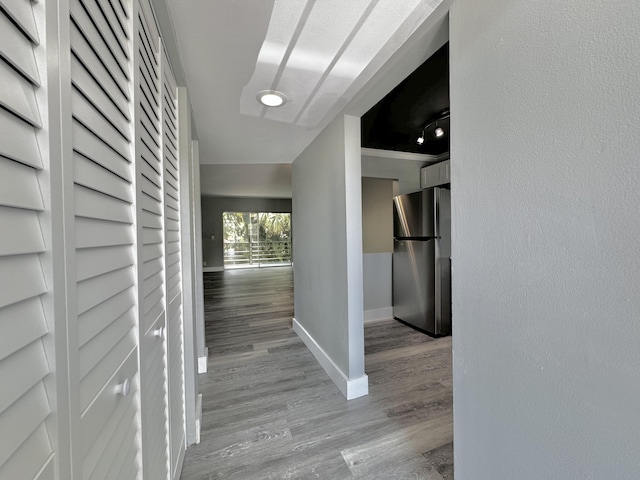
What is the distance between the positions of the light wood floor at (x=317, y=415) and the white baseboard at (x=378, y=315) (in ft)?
1.54

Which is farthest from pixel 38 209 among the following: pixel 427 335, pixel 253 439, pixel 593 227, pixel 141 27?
pixel 427 335

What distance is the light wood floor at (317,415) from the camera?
136cm

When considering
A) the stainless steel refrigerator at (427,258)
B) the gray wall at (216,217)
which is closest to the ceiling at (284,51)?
the stainless steel refrigerator at (427,258)

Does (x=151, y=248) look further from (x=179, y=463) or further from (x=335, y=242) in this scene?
(x=335, y=242)

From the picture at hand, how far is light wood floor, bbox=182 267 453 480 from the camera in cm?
136

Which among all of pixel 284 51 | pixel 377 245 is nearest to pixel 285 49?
pixel 284 51

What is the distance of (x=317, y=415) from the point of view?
1.73 meters

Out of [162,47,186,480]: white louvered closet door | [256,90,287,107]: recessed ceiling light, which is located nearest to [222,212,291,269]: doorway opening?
[256,90,287,107]: recessed ceiling light

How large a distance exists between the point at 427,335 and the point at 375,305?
767mm

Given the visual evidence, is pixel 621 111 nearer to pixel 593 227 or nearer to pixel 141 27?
pixel 593 227

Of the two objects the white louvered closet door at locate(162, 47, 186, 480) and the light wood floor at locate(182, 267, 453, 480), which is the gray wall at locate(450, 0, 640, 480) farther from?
the white louvered closet door at locate(162, 47, 186, 480)

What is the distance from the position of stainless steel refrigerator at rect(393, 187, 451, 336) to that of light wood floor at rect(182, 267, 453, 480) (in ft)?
0.93

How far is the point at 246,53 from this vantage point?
47.3 inches

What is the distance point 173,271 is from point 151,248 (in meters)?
0.41
